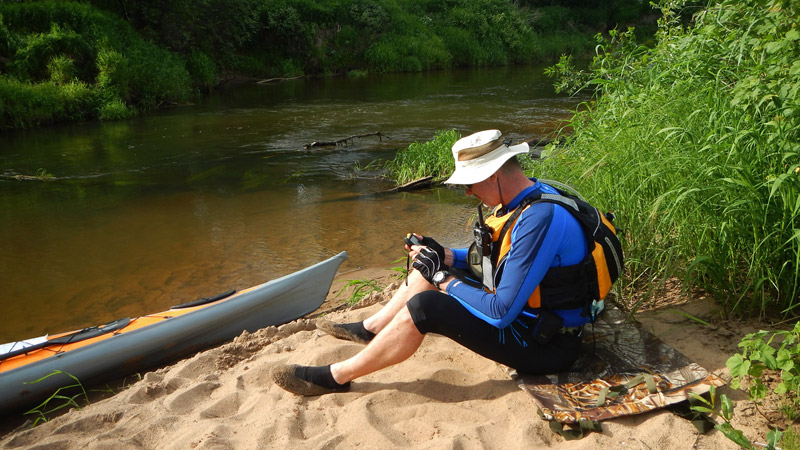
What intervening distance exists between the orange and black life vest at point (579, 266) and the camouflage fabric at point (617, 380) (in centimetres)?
28

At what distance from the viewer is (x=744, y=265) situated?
9.33 ft

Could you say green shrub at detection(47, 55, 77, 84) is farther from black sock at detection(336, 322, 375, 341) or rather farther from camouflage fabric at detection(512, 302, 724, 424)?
camouflage fabric at detection(512, 302, 724, 424)

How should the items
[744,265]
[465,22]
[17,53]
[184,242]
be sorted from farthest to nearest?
[465,22] < [17,53] < [184,242] < [744,265]

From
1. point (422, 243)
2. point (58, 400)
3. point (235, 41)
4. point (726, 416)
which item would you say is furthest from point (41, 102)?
point (726, 416)

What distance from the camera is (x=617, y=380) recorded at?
240 cm

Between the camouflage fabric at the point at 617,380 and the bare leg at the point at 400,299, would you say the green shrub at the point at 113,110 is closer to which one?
the bare leg at the point at 400,299

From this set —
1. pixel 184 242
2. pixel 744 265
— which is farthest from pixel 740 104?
pixel 184 242

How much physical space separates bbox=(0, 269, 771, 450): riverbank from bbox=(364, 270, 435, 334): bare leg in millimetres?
164

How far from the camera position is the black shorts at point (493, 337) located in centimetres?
244

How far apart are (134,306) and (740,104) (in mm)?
4253

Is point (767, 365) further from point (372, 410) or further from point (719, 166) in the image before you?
point (372, 410)

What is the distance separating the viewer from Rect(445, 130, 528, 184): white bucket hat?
2.37 metres

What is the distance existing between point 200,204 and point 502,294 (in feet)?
19.0

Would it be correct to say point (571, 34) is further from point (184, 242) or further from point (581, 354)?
point (581, 354)
